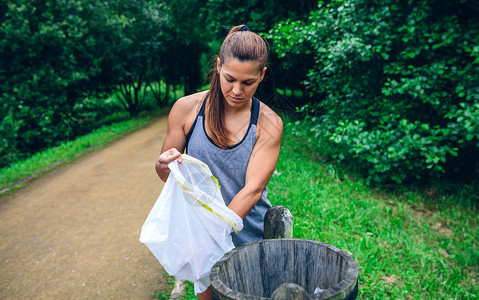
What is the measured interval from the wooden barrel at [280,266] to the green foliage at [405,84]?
3.81 meters

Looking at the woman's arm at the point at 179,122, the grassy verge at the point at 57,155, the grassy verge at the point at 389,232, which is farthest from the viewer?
the grassy verge at the point at 57,155

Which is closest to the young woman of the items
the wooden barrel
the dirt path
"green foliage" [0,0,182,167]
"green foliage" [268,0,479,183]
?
the wooden barrel

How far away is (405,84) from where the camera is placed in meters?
5.13

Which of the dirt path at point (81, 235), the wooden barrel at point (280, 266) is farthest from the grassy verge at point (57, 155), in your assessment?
the wooden barrel at point (280, 266)

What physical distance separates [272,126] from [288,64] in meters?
7.17

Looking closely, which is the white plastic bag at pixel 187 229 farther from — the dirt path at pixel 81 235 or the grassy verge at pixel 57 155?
the grassy verge at pixel 57 155

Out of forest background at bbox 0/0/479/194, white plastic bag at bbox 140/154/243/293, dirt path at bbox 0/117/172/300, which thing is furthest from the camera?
forest background at bbox 0/0/479/194

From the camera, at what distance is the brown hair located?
186 cm

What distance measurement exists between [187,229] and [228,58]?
2.88ft

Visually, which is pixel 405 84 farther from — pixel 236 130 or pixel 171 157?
pixel 171 157

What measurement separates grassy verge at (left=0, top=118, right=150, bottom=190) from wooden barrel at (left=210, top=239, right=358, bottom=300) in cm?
668

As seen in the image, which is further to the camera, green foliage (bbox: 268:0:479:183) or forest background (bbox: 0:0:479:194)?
forest background (bbox: 0:0:479:194)

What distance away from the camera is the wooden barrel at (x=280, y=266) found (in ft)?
5.07

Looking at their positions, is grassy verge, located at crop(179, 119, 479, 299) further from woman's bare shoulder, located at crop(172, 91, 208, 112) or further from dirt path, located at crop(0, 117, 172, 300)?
woman's bare shoulder, located at crop(172, 91, 208, 112)
